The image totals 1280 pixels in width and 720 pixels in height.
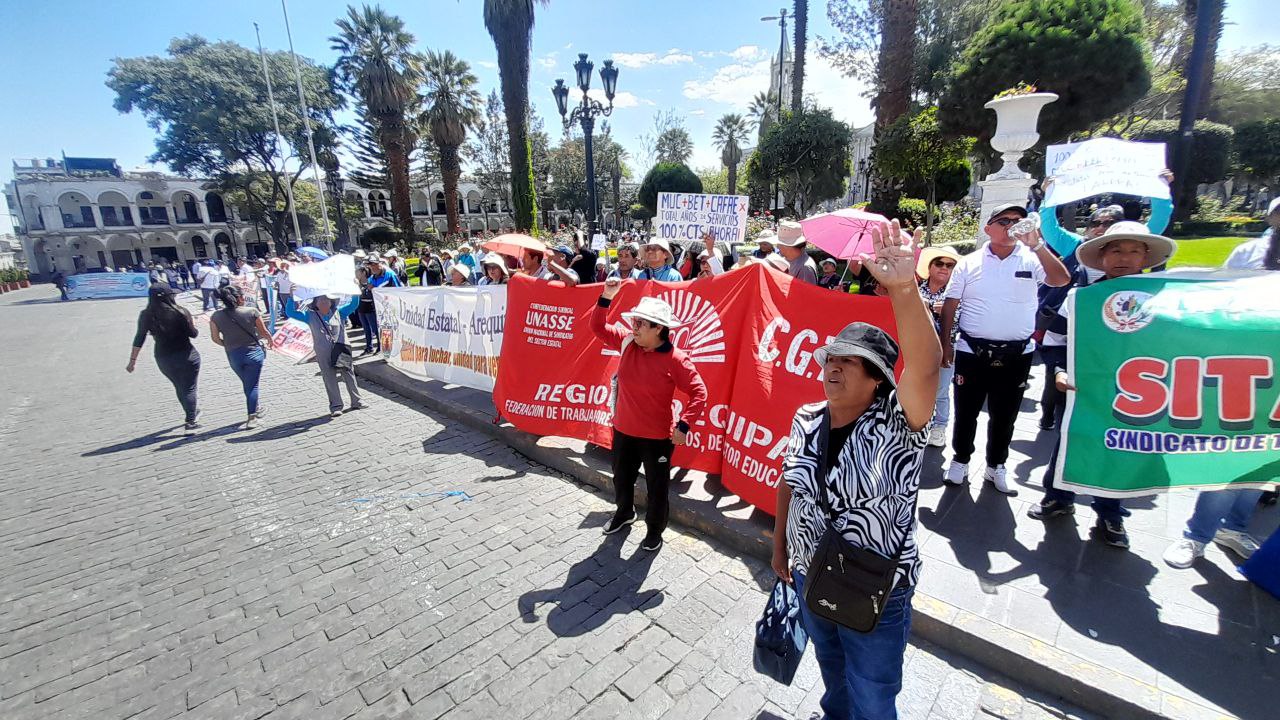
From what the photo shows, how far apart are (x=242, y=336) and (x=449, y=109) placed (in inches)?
1114

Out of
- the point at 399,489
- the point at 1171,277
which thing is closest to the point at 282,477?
the point at 399,489

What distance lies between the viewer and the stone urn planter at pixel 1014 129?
7.96m

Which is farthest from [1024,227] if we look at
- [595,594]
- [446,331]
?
[446,331]

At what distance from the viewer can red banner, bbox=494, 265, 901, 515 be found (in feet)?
12.2

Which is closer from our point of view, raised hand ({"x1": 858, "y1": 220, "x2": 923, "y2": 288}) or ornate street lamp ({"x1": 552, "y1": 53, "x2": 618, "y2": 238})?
raised hand ({"x1": 858, "y1": 220, "x2": 923, "y2": 288})

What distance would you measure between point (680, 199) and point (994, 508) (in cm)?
549

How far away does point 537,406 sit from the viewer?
557cm

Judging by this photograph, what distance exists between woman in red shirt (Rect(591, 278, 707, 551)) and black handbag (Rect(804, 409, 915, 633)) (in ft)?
5.42

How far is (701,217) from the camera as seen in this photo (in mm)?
7699

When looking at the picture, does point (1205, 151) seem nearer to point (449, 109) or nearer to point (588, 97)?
point (588, 97)

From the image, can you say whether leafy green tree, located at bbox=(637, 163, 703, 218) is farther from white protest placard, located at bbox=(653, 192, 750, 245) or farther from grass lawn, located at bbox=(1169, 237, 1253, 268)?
white protest placard, located at bbox=(653, 192, 750, 245)

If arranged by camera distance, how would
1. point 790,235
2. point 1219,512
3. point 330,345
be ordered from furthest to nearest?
point 330,345 < point 790,235 < point 1219,512

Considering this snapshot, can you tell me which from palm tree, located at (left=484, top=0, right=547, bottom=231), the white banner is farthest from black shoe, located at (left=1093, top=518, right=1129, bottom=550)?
palm tree, located at (left=484, top=0, right=547, bottom=231)

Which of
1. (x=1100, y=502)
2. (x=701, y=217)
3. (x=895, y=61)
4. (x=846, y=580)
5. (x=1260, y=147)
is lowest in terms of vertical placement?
(x=1100, y=502)
